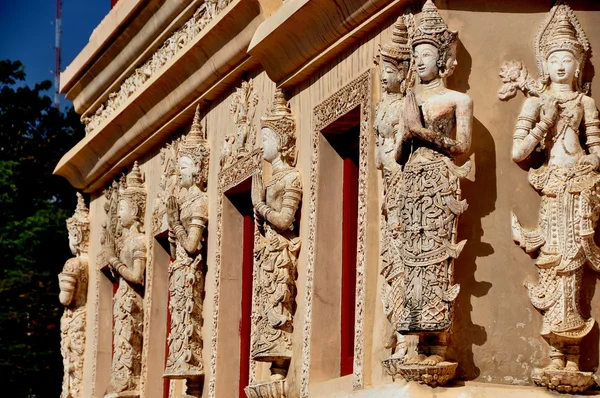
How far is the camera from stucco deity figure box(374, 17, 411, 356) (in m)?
16.7

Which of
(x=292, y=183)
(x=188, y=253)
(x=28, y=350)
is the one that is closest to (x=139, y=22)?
(x=188, y=253)

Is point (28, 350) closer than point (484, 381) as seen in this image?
No

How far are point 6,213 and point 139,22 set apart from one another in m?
12.5

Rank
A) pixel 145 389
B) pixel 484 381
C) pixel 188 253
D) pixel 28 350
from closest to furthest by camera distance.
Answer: pixel 484 381
pixel 188 253
pixel 145 389
pixel 28 350

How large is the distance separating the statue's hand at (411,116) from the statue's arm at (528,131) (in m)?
0.85

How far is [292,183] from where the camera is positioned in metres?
19.5

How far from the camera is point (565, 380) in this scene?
15898 millimetres

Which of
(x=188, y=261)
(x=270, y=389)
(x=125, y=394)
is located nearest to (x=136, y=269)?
(x=125, y=394)

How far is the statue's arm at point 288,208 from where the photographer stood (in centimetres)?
1939

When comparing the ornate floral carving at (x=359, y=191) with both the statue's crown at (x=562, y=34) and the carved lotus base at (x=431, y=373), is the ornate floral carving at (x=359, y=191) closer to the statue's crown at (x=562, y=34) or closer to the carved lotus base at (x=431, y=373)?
the carved lotus base at (x=431, y=373)

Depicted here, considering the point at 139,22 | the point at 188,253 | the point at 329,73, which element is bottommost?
the point at 188,253

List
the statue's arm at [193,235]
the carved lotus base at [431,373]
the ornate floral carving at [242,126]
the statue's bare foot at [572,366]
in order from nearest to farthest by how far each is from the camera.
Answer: the carved lotus base at [431,373] < the statue's bare foot at [572,366] < the ornate floral carving at [242,126] < the statue's arm at [193,235]

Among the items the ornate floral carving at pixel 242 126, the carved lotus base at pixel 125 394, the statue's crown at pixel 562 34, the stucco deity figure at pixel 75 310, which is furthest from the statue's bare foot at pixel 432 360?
the stucco deity figure at pixel 75 310

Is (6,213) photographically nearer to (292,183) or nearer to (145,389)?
(145,389)
